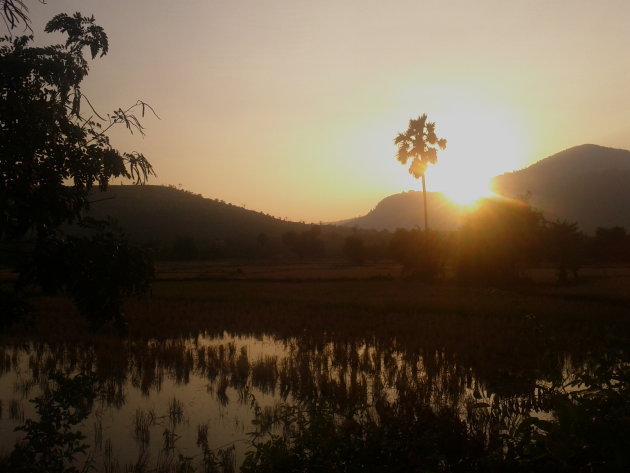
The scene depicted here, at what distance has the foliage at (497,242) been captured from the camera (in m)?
42.5

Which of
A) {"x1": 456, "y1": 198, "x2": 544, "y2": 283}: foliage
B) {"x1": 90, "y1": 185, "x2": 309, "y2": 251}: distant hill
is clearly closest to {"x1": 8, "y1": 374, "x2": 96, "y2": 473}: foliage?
{"x1": 456, "y1": 198, "x2": 544, "y2": 283}: foliage

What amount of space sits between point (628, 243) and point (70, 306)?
63.4 meters

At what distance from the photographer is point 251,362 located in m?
16.3

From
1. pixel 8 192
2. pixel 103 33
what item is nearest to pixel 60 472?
pixel 8 192

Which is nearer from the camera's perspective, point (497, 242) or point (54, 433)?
point (54, 433)

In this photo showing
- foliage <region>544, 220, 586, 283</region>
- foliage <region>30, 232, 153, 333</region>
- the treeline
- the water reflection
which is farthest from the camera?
foliage <region>544, 220, 586, 283</region>

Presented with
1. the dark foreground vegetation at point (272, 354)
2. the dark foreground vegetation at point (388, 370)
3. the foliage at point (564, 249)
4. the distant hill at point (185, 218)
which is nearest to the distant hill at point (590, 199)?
the distant hill at point (185, 218)

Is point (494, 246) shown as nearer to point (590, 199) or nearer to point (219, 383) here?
point (219, 383)

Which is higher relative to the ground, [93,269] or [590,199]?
[590,199]

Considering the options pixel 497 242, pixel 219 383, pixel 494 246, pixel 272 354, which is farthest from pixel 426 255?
pixel 219 383

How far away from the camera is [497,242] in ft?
140

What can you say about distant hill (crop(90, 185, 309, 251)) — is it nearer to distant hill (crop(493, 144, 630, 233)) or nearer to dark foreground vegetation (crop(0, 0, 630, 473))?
distant hill (crop(493, 144, 630, 233))

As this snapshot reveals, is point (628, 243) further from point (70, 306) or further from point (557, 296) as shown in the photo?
point (70, 306)

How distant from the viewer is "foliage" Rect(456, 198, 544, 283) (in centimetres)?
4253
